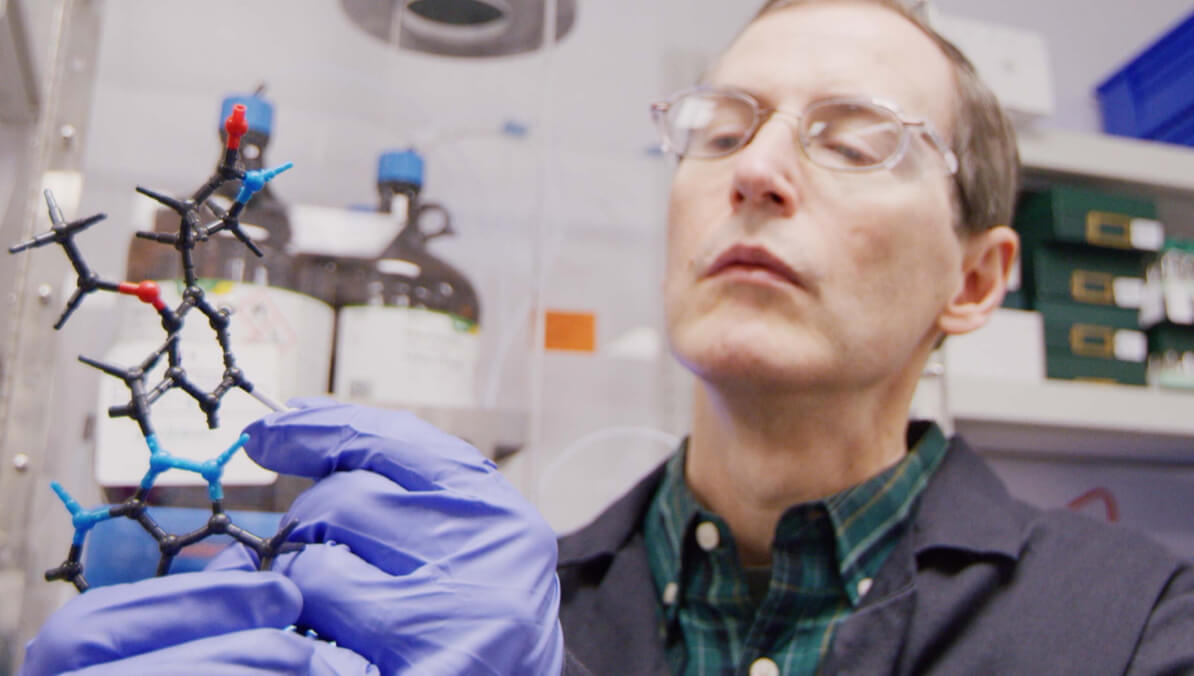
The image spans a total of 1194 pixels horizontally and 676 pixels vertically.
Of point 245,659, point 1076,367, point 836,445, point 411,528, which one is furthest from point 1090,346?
point 245,659

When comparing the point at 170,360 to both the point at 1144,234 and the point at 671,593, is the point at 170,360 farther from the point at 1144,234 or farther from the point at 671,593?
the point at 1144,234

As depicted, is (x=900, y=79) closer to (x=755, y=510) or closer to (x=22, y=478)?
(x=755, y=510)

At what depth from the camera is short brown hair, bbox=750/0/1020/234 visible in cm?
86

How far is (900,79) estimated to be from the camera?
82 centimetres

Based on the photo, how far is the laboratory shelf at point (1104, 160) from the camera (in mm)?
1234

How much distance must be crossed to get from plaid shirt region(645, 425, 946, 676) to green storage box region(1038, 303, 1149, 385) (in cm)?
51

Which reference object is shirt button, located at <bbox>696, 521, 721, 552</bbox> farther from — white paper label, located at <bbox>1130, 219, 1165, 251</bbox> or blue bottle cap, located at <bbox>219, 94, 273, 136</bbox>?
white paper label, located at <bbox>1130, 219, 1165, 251</bbox>

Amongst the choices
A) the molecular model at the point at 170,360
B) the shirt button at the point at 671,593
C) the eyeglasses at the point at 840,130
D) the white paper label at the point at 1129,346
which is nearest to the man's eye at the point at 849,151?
the eyeglasses at the point at 840,130

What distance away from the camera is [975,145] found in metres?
0.89

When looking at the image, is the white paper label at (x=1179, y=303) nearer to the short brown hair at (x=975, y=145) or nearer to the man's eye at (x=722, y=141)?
the short brown hair at (x=975, y=145)

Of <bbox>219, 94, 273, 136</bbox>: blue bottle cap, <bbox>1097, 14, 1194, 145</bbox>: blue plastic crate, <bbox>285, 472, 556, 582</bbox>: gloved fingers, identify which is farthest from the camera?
<bbox>1097, 14, 1194, 145</bbox>: blue plastic crate

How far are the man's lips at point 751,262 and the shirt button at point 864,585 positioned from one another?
10.9 inches

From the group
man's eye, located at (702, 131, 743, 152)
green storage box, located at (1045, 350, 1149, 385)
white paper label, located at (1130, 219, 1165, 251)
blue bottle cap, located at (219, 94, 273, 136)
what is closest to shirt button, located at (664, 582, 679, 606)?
man's eye, located at (702, 131, 743, 152)

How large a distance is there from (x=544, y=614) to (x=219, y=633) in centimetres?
17
